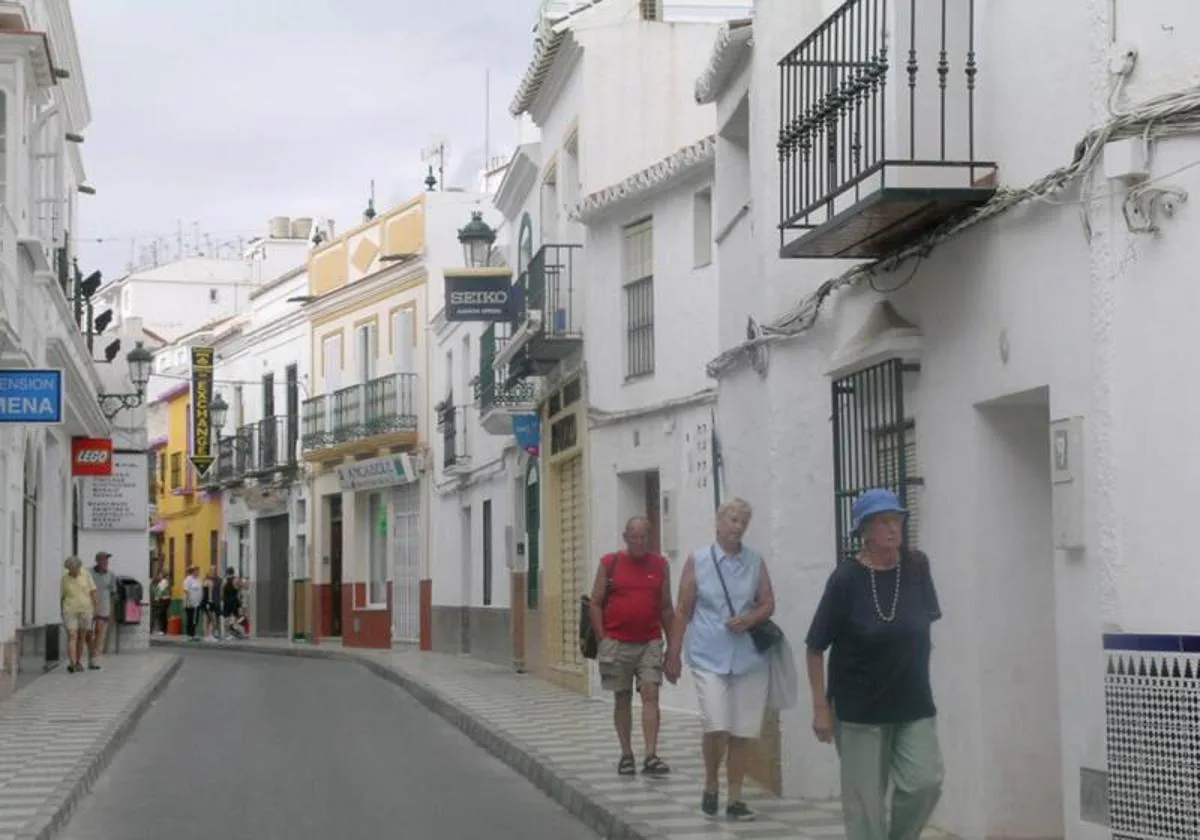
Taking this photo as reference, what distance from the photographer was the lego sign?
1298 inches

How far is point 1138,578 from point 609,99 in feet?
52.6

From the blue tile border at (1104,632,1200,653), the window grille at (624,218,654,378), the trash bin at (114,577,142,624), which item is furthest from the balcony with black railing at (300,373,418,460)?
the blue tile border at (1104,632,1200,653)

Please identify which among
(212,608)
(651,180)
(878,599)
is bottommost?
(212,608)

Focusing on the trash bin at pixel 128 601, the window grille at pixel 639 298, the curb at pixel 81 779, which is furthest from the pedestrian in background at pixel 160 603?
the window grille at pixel 639 298

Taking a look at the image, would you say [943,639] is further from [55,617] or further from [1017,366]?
[55,617]

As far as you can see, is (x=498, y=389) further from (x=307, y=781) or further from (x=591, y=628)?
(x=591, y=628)

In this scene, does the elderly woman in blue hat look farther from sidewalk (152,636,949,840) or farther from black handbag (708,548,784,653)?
black handbag (708,548,784,653)

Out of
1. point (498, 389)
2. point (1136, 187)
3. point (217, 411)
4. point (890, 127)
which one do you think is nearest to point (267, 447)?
point (217, 411)

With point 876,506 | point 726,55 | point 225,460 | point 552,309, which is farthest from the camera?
point 225,460

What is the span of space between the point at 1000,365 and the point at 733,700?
2974 millimetres

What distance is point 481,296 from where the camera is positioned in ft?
88.0

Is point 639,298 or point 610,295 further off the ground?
point 610,295

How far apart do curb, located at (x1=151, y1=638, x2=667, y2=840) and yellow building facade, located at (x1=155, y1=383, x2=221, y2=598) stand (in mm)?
29969

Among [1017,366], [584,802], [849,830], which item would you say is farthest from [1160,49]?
[584,802]
